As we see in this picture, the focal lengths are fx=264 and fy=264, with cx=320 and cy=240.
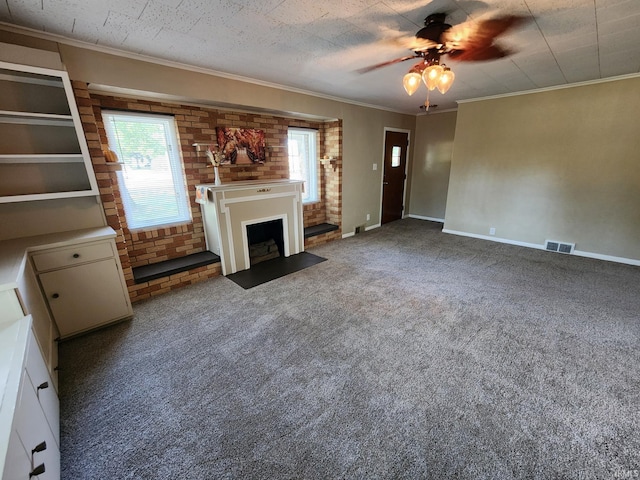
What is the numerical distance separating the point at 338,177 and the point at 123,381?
→ 13.1 ft

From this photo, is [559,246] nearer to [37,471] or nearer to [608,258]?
[608,258]

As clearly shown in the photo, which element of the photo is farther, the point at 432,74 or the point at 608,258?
the point at 608,258

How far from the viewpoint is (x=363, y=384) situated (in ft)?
5.81

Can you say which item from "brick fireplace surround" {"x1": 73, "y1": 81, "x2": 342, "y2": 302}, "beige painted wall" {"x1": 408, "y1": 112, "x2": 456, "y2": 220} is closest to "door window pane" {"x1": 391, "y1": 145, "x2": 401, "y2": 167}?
"beige painted wall" {"x1": 408, "y1": 112, "x2": 456, "y2": 220}

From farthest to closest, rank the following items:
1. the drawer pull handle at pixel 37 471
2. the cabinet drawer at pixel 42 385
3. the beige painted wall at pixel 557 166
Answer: the beige painted wall at pixel 557 166, the cabinet drawer at pixel 42 385, the drawer pull handle at pixel 37 471

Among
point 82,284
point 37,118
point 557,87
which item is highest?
point 557,87

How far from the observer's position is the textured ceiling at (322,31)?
1720 millimetres

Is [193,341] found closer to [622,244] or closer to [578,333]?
[578,333]

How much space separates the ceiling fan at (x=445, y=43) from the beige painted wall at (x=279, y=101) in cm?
179

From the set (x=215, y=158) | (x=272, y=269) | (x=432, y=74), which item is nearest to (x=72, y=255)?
(x=215, y=158)

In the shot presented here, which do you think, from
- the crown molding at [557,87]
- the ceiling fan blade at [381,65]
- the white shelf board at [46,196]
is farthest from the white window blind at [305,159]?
the white shelf board at [46,196]

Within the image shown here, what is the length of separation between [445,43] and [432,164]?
410 cm

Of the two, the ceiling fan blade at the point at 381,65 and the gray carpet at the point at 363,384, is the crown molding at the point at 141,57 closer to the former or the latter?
the ceiling fan blade at the point at 381,65

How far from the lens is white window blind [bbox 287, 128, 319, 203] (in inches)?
177
